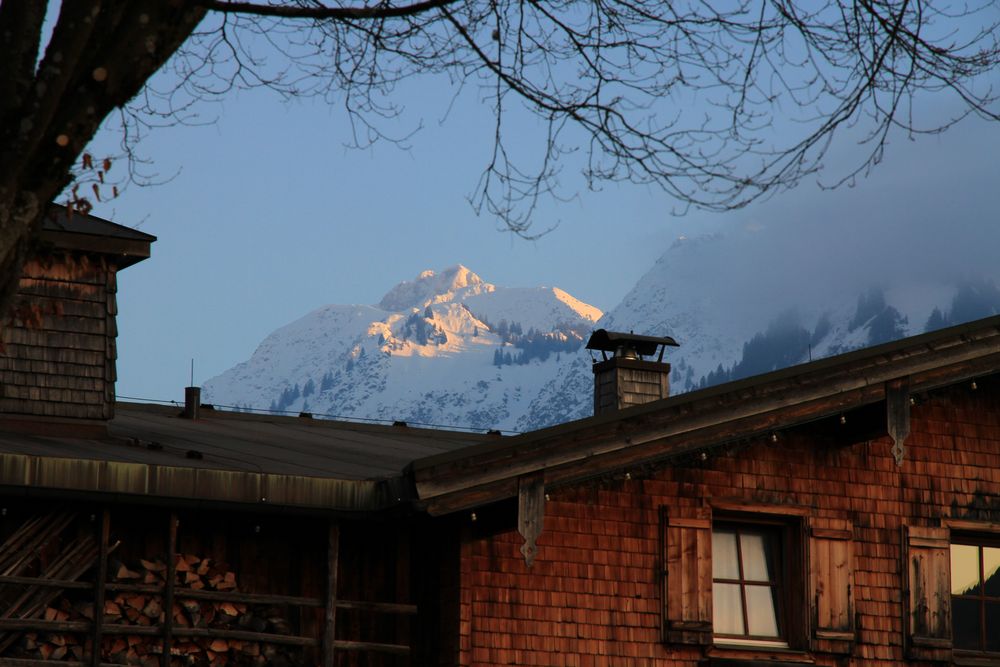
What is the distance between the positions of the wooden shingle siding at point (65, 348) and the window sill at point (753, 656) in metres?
6.72

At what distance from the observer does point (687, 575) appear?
1568cm

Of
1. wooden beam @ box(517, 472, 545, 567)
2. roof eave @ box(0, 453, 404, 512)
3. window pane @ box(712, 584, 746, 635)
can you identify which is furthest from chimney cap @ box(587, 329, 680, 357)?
roof eave @ box(0, 453, 404, 512)

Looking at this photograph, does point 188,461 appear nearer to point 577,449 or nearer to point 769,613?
point 577,449

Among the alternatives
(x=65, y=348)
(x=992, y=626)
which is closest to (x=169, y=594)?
(x=65, y=348)

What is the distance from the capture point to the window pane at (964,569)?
16.8m

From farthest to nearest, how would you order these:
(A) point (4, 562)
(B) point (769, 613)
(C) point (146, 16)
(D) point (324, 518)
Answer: (B) point (769, 613) → (D) point (324, 518) → (A) point (4, 562) → (C) point (146, 16)

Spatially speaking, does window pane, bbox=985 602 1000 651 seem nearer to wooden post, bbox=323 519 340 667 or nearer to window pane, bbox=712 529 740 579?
window pane, bbox=712 529 740 579

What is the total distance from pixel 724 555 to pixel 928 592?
223 cm

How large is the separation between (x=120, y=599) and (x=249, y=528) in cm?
141

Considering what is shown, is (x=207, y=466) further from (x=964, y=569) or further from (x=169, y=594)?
(x=964, y=569)

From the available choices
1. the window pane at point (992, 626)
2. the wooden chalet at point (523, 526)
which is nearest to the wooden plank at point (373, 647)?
the wooden chalet at point (523, 526)

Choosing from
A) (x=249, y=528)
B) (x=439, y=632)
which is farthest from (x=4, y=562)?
(x=439, y=632)

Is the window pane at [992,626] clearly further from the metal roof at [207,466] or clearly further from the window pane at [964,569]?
the metal roof at [207,466]

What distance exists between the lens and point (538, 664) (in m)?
15.0
